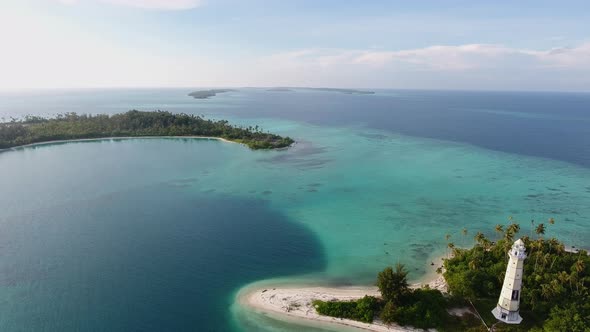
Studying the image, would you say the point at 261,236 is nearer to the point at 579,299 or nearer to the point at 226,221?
the point at 226,221

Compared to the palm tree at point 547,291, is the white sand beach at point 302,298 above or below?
below

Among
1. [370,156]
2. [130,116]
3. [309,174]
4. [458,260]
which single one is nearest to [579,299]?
[458,260]

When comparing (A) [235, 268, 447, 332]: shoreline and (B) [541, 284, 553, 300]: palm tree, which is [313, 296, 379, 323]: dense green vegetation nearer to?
(A) [235, 268, 447, 332]: shoreline

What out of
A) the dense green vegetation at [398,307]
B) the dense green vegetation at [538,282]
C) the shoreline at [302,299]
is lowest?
the shoreline at [302,299]

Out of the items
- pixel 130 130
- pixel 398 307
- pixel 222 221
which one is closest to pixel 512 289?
pixel 398 307

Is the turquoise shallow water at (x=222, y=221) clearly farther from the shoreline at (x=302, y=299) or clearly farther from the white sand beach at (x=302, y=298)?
the white sand beach at (x=302, y=298)

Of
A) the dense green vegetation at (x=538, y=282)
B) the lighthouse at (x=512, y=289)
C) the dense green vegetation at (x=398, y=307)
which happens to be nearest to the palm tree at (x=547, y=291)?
the dense green vegetation at (x=538, y=282)

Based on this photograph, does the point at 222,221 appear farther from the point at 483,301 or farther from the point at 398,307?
the point at 483,301
